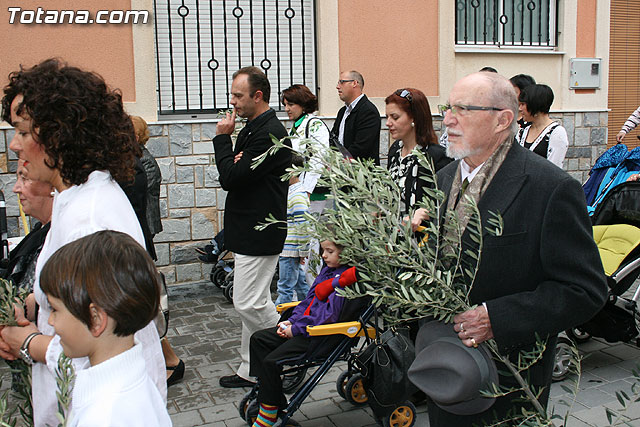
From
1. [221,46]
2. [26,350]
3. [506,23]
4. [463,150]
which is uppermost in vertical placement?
[506,23]

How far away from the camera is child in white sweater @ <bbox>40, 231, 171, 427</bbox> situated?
1762 mm

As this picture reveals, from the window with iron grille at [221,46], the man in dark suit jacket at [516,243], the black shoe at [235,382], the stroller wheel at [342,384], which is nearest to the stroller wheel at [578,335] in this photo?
the stroller wheel at [342,384]

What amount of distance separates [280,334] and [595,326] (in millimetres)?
2466

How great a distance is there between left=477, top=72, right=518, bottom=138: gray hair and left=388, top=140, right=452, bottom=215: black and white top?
5.58 ft

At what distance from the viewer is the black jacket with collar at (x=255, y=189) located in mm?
4738

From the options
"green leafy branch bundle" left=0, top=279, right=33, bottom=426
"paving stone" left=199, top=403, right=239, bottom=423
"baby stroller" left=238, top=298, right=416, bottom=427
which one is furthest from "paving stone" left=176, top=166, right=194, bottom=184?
"green leafy branch bundle" left=0, top=279, right=33, bottom=426

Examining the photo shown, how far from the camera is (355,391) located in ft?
14.9

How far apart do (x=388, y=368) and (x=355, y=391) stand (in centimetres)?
87

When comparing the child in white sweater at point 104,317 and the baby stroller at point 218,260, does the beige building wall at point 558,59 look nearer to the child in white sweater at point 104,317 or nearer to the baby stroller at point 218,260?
the baby stroller at point 218,260

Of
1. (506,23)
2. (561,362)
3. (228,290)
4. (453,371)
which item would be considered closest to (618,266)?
(561,362)

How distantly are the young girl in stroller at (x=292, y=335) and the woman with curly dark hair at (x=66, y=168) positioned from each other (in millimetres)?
1638

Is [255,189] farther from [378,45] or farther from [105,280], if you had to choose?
[378,45]

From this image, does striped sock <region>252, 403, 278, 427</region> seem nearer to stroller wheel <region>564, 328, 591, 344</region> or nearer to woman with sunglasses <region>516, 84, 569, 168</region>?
stroller wheel <region>564, 328, 591, 344</region>

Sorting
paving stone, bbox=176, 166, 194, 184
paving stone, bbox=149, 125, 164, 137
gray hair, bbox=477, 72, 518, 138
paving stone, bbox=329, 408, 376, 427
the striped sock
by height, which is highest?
gray hair, bbox=477, 72, 518, 138
